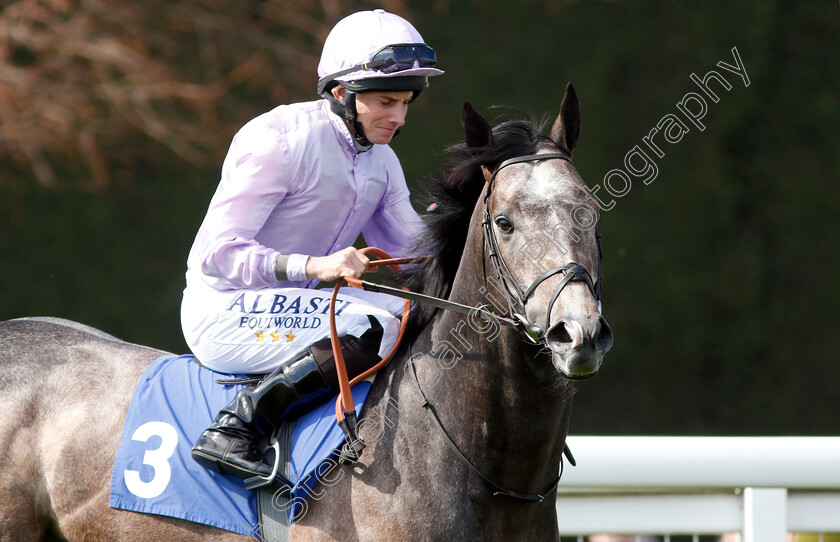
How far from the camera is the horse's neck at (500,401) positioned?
2256 mm

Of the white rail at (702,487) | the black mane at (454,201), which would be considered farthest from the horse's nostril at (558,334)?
the white rail at (702,487)

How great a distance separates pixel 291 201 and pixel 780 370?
204 inches

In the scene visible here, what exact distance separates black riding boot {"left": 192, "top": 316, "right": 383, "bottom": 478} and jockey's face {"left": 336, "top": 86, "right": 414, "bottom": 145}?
623 mm

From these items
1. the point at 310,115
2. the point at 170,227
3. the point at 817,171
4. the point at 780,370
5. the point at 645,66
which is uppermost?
the point at 645,66

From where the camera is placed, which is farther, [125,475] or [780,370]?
[780,370]

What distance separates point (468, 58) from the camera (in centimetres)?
636

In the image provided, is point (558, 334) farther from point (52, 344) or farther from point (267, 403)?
point (52, 344)

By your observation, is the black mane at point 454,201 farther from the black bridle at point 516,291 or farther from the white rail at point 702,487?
the white rail at point 702,487

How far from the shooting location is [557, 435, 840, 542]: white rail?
3262mm

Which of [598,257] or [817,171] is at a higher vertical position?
[817,171]

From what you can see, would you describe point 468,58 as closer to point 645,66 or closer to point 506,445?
point 645,66

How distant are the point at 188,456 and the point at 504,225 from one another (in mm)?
1129

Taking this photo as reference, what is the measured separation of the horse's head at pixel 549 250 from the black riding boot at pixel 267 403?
0.54 m

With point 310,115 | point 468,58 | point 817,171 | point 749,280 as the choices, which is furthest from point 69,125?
point 817,171
